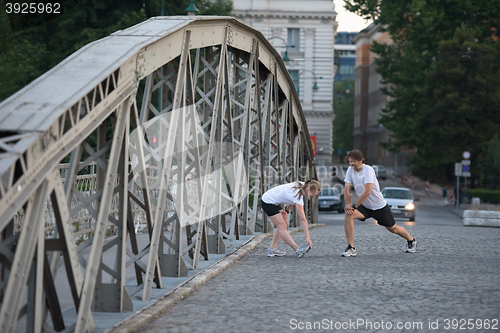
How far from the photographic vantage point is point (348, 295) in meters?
8.07

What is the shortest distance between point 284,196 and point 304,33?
191 feet

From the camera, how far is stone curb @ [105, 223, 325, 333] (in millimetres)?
6133

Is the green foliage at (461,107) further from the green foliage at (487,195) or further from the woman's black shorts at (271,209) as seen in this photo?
the woman's black shorts at (271,209)

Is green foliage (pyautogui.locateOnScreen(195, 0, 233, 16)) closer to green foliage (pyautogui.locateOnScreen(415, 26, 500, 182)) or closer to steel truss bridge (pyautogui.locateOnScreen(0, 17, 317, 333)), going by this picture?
green foliage (pyautogui.locateOnScreen(415, 26, 500, 182))

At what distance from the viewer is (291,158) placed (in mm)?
18531

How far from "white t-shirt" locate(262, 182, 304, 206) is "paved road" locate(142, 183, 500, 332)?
86cm

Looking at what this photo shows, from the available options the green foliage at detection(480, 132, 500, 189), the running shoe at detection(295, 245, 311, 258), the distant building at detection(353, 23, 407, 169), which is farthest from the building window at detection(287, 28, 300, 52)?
the running shoe at detection(295, 245, 311, 258)

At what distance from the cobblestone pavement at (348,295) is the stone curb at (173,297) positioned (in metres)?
0.08

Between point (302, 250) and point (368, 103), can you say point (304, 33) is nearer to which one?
point (368, 103)

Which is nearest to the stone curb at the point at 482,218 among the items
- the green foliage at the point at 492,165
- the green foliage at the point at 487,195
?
the green foliage at the point at 487,195

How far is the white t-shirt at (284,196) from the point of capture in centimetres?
1184

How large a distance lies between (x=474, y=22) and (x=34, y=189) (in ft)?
164

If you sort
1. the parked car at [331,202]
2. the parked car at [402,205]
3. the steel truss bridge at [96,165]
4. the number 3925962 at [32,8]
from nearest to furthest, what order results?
1. the steel truss bridge at [96,165]
2. the number 3925962 at [32,8]
3. the parked car at [402,205]
4. the parked car at [331,202]

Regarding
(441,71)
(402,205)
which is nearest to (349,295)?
(402,205)
